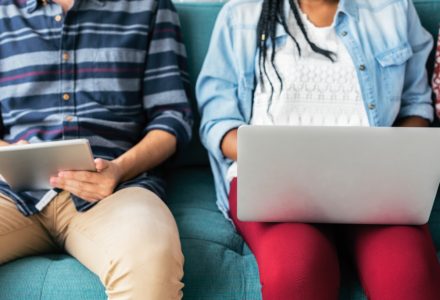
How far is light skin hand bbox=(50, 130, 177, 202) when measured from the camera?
105cm

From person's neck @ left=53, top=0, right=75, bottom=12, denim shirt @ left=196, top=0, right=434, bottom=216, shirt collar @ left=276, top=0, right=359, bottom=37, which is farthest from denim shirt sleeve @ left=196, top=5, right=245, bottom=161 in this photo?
person's neck @ left=53, top=0, right=75, bottom=12

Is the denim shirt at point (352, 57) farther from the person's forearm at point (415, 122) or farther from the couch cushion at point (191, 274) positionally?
the couch cushion at point (191, 274)

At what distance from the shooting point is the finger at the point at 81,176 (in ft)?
3.39

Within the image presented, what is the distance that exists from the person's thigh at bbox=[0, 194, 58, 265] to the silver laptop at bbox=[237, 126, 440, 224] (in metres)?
0.46

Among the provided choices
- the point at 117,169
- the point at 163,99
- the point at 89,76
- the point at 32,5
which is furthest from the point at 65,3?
the point at 117,169

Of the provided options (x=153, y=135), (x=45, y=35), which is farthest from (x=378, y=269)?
(x=45, y=35)

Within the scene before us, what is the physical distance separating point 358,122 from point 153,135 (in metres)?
0.48

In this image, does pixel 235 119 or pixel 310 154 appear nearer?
pixel 310 154

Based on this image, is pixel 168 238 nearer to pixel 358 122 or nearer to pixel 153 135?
pixel 153 135

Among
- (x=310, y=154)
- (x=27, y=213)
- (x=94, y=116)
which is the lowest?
(x=27, y=213)

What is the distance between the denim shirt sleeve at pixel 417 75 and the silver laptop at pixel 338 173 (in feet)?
1.48

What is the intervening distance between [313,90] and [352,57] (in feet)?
0.42

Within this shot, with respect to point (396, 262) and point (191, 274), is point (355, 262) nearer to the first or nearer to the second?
point (396, 262)

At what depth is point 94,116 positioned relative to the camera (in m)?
1.24
